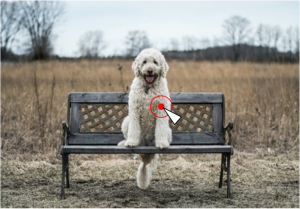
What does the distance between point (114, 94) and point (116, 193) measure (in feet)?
3.67

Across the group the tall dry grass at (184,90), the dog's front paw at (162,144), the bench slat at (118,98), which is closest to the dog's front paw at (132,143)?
the dog's front paw at (162,144)

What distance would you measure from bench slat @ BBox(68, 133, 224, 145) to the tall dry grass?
156cm

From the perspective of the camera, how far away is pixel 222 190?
4.43 metres

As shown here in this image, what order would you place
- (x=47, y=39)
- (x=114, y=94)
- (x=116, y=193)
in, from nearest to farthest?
(x=116, y=193) → (x=114, y=94) → (x=47, y=39)

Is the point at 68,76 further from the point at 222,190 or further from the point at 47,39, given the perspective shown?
the point at 47,39

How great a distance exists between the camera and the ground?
3.92m

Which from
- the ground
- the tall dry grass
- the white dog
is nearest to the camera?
the white dog

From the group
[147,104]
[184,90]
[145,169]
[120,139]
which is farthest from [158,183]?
[184,90]

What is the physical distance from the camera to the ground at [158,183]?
392cm

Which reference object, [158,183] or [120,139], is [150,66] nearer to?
[120,139]

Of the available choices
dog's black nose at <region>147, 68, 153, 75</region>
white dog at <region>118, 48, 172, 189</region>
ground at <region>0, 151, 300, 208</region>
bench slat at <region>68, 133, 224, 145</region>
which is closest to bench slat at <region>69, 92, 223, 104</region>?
bench slat at <region>68, 133, 224, 145</region>

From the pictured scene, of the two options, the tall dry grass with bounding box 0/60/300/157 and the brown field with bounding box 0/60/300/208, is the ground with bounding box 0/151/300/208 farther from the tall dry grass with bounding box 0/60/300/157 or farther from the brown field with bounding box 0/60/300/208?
the tall dry grass with bounding box 0/60/300/157

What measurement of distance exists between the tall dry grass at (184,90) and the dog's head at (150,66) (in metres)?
2.30

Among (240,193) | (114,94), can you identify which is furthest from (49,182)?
(240,193)
